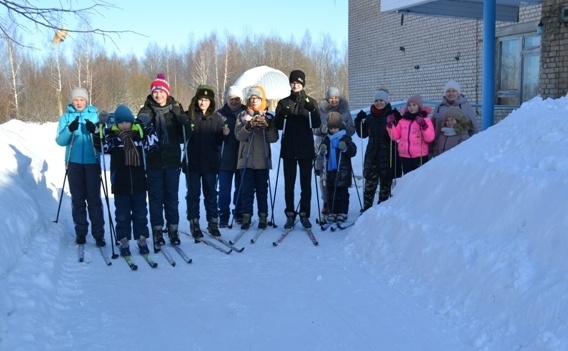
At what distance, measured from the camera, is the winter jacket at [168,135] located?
20.0 ft

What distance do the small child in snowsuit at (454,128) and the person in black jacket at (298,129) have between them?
1.70 m

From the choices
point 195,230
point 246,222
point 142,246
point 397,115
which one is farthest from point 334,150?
point 142,246

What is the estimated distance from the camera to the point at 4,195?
5.59 metres

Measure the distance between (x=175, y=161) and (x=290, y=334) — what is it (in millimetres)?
3101

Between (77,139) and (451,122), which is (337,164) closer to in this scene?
(451,122)

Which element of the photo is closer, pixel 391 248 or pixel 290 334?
pixel 290 334

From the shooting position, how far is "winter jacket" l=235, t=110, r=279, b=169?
23.3 feet

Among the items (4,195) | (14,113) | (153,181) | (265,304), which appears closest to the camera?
(265,304)

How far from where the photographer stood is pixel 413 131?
6.87 metres

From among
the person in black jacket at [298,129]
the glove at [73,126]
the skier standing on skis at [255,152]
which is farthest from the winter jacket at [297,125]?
the glove at [73,126]

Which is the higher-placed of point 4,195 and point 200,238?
point 4,195

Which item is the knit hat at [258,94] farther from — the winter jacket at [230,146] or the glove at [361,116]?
the glove at [361,116]

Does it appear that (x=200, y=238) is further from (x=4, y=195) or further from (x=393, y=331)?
(x=393, y=331)

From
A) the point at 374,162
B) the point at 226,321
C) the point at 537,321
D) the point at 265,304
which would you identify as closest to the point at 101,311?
the point at 226,321
